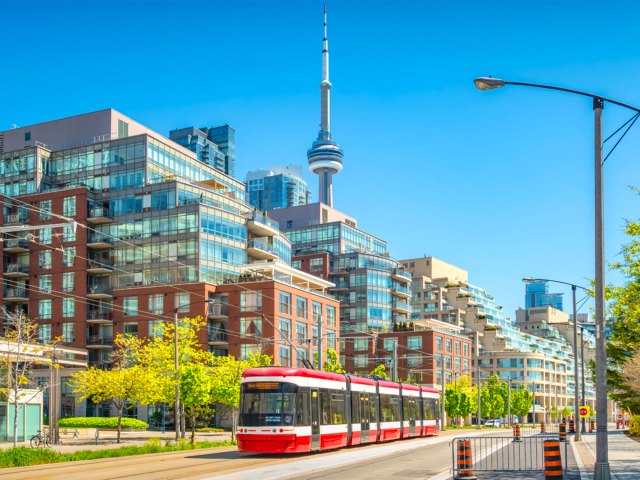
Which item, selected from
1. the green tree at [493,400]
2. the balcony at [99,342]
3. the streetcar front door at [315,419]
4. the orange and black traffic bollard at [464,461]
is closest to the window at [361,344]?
the green tree at [493,400]

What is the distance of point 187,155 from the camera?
346 ft

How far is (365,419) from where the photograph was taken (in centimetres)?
4219

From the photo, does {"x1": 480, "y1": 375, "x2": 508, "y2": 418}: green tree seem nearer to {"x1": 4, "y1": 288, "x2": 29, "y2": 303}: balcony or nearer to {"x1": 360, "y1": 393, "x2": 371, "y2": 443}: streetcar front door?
{"x1": 4, "y1": 288, "x2": 29, "y2": 303}: balcony

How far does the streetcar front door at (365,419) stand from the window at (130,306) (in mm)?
50635

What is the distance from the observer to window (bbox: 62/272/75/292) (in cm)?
A: 9094

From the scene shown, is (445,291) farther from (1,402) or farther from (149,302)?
(1,402)

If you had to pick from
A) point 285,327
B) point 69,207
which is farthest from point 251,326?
point 69,207

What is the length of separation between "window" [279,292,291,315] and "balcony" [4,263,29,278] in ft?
97.4

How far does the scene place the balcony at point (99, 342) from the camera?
89562 millimetres

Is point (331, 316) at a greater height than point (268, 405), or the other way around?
point (331, 316)

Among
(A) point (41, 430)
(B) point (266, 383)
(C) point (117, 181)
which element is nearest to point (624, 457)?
(B) point (266, 383)

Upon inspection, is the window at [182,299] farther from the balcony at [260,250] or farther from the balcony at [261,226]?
the balcony at [261,226]

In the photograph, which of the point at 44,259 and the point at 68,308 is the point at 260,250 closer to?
the point at 68,308

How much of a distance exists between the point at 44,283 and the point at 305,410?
65737mm
